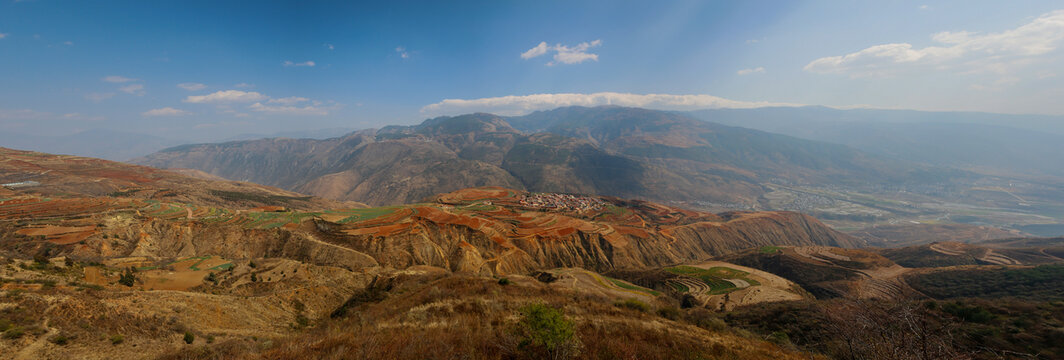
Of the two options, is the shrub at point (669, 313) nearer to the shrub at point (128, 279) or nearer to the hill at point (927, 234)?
the shrub at point (128, 279)

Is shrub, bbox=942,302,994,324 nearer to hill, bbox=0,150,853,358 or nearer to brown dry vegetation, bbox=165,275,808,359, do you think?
hill, bbox=0,150,853,358

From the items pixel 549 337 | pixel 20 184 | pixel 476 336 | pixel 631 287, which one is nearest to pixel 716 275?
pixel 631 287

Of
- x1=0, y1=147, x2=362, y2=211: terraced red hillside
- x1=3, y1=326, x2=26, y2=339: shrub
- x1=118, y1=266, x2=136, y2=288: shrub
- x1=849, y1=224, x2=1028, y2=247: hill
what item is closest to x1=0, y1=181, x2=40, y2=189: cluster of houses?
x1=0, y1=147, x2=362, y2=211: terraced red hillside

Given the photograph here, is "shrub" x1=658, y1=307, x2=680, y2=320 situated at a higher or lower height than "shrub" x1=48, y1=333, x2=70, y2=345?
lower

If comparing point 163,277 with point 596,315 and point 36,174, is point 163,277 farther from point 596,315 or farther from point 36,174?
point 36,174

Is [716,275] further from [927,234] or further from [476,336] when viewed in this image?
[927,234]

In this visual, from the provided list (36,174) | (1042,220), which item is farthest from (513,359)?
(1042,220)

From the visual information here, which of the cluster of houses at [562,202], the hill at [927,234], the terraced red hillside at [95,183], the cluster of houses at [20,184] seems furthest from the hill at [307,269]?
the hill at [927,234]

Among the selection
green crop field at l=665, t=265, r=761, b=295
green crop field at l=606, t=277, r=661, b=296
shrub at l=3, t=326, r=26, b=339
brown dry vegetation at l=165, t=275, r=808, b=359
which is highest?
shrub at l=3, t=326, r=26, b=339
